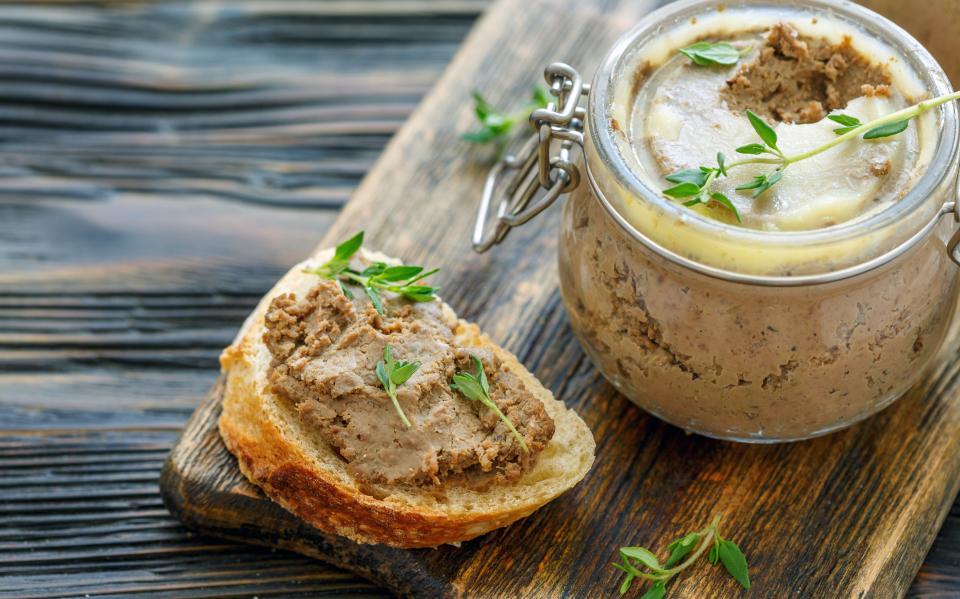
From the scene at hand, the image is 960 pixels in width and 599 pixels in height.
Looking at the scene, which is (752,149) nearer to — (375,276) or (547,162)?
(547,162)

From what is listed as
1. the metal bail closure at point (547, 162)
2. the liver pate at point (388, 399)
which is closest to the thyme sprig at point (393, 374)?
the liver pate at point (388, 399)

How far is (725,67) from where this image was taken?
9.33 feet

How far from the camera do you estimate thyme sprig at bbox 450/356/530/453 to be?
2793mm

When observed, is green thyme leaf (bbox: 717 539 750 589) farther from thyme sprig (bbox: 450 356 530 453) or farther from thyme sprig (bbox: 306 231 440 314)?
thyme sprig (bbox: 306 231 440 314)

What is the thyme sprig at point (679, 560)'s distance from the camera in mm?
2770

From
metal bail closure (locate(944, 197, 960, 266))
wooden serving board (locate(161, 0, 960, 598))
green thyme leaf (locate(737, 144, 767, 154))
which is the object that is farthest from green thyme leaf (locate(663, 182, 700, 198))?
wooden serving board (locate(161, 0, 960, 598))

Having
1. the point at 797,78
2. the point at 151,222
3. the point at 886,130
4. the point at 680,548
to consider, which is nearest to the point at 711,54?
the point at 797,78

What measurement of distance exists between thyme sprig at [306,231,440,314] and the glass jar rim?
1.73 feet

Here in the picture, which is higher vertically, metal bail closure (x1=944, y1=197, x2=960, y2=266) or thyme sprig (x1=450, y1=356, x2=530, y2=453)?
metal bail closure (x1=944, y1=197, x2=960, y2=266)

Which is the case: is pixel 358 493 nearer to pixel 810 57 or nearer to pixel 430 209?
pixel 430 209

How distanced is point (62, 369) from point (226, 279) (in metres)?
0.58

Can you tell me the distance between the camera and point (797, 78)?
2848mm

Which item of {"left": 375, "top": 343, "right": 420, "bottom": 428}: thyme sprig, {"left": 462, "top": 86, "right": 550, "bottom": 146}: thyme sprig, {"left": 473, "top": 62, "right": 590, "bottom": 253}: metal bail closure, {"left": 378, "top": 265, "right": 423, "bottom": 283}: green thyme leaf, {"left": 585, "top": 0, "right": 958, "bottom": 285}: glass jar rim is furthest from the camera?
{"left": 462, "top": 86, "right": 550, "bottom": 146}: thyme sprig

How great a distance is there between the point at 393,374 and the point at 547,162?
630mm
